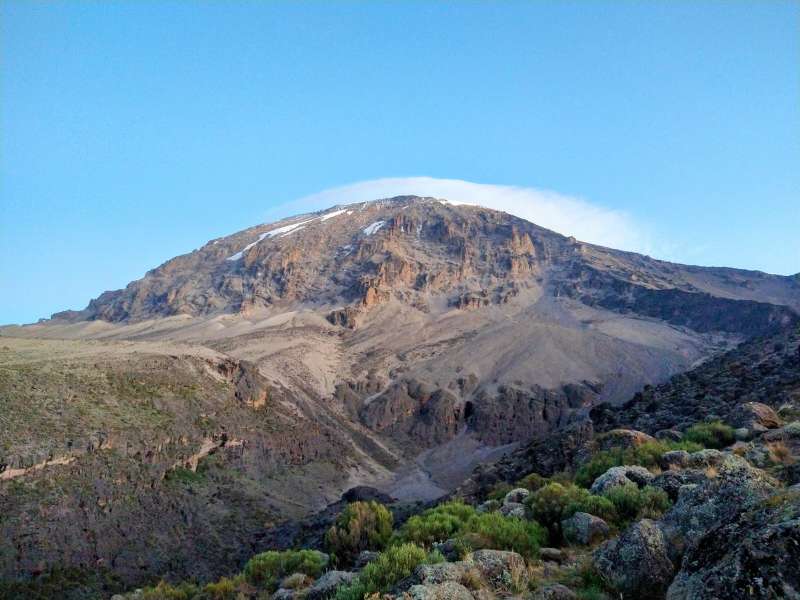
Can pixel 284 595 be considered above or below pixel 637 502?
below

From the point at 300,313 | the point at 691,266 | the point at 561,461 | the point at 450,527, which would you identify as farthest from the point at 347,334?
the point at 691,266

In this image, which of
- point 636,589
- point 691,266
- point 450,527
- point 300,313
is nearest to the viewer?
point 636,589

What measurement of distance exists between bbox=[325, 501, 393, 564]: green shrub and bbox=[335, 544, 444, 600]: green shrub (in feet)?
21.3

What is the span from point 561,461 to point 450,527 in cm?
1431

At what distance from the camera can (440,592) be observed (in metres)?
5.33

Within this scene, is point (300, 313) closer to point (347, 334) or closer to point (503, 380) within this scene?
point (347, 334)

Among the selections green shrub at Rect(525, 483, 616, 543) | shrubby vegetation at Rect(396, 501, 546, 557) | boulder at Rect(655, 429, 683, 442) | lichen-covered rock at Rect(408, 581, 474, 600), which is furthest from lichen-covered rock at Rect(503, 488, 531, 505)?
lichen-covered rock at Rect(408, 581, 474, 600)

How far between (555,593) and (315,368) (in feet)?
264

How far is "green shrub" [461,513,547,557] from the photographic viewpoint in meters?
7.68

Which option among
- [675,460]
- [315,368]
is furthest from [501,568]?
[315,368]

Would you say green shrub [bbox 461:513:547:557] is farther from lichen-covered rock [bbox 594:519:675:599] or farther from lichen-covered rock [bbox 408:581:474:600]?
lichen-covered rock [bbox 408:581:474:600]

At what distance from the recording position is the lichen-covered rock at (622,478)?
9.56m

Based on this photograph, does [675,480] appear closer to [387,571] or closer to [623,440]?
[387,571]

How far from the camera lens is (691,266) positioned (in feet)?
500
